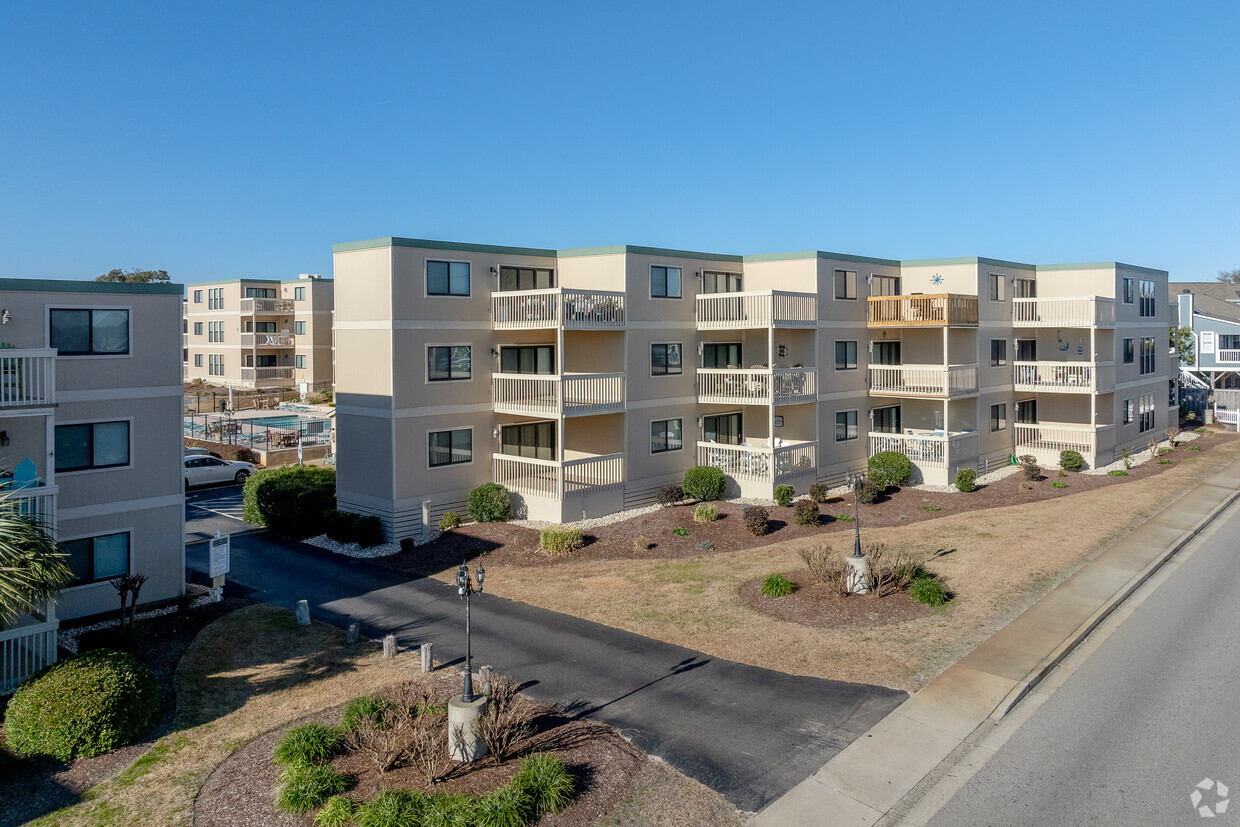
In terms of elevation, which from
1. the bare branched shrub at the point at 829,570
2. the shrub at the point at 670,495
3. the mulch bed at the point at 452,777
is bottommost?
the mulch bed at the point at 452,777

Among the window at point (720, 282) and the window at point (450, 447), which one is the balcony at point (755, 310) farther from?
the window at point (450, 447)

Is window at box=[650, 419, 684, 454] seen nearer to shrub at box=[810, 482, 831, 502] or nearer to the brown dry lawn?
shrub at box=[810, 482, 831, 502]

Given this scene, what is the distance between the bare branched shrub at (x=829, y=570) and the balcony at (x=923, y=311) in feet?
50.7

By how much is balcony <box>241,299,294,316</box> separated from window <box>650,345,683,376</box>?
49143 millimetres

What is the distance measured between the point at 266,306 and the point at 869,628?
6308 cm

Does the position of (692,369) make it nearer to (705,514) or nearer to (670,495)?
(670,495)

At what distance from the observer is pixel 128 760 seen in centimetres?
1188

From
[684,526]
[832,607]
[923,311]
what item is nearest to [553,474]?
[684,526]

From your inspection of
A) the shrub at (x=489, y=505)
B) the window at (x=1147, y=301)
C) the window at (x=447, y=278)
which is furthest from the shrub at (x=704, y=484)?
the window at (x=1147, y=301)

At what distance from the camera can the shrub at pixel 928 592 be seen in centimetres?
1831

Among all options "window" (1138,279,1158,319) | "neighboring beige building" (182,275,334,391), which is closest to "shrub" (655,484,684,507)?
"window" (1138,279,1158,319)

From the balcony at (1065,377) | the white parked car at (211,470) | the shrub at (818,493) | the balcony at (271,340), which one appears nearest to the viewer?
the shrub at (818,493)

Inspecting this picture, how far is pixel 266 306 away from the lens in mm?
68562

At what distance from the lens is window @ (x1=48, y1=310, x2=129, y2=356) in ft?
57.5
